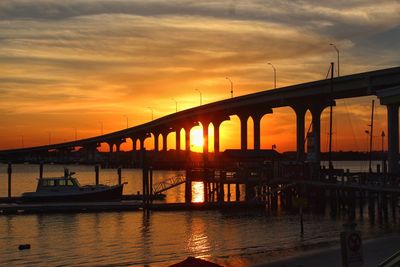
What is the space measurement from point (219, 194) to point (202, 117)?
6142cm

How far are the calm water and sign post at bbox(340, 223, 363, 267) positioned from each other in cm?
1481

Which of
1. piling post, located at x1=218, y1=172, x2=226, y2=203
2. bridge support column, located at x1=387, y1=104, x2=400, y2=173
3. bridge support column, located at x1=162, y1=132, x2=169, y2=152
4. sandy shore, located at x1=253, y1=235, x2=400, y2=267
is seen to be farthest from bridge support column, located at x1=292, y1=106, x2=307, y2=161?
bridge support column, located at x1=162, y1=132, x2=169, y2=152

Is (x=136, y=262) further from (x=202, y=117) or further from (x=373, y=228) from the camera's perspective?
(x=202, y=117)

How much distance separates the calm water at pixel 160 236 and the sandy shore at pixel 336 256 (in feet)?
5.42

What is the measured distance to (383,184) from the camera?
141 ft

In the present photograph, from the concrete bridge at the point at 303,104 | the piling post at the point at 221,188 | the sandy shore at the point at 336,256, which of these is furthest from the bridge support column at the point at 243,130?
the sandy shore at the point at 336,256

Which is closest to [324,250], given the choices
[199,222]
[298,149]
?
[199,222]

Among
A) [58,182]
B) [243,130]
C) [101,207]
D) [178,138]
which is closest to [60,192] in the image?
[58,182]

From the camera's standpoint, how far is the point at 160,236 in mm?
41125

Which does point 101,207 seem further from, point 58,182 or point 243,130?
point 243,130

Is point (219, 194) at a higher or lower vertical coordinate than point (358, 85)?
lower

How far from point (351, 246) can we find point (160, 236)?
27.0 m

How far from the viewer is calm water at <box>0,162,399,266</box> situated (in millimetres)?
32875

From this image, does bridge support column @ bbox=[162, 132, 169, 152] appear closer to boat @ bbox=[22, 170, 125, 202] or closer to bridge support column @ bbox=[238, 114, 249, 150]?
bridge support column @ bbox=[238, 114, 249, 150]
